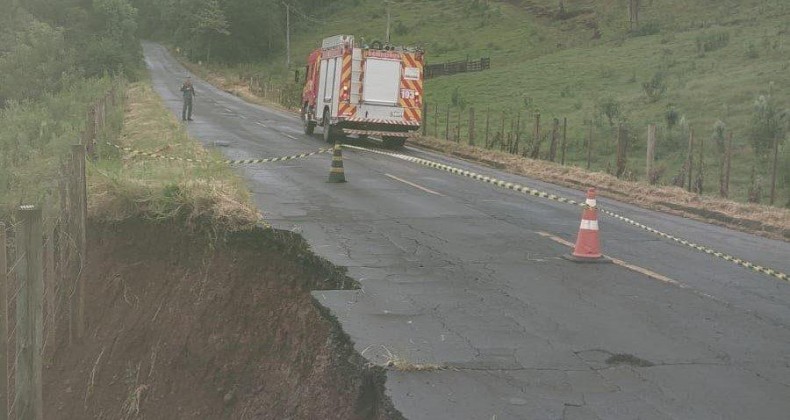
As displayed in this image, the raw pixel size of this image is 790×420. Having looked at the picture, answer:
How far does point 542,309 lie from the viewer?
678 centimetres

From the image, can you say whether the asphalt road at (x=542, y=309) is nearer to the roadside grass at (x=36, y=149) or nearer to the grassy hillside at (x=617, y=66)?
the roadside grass at (x=36, y=149)

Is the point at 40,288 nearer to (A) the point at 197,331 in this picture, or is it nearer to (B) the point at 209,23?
(A) the point at 197,331

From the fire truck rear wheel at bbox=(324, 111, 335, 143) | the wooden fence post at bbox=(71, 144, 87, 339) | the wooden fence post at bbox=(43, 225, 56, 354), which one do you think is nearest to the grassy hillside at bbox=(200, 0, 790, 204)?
the fire truck rear wheel at bbox=(324, 111, 335, 143)

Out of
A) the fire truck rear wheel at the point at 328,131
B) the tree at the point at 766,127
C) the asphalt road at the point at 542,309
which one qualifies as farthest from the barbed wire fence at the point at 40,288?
the tree at the point at 766,127

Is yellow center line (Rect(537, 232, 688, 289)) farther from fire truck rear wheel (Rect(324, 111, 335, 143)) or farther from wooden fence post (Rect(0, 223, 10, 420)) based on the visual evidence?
fire truck rear wheel (Rect(324, 111, 335, 143))

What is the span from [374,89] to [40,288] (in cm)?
1622

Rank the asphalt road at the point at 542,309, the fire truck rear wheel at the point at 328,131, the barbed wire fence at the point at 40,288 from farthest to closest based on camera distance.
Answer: the fire truck rear wheel at the point at 328,131, the barbed wire fence at the point at 40,288, the asphalt road at the point at 542,309

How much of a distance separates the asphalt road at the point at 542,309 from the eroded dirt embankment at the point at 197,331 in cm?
40

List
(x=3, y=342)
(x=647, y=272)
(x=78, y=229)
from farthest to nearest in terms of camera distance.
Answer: (x=78, y=229)
(x=647, y=272)
(x=3, y=342)

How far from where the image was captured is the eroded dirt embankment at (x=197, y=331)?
6488 mm

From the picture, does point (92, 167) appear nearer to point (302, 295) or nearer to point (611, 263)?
point (302, 295)

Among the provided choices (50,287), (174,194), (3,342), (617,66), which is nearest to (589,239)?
(174,194)

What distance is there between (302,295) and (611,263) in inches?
136

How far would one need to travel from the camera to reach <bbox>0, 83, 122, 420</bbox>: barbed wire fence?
5461 millimetres
